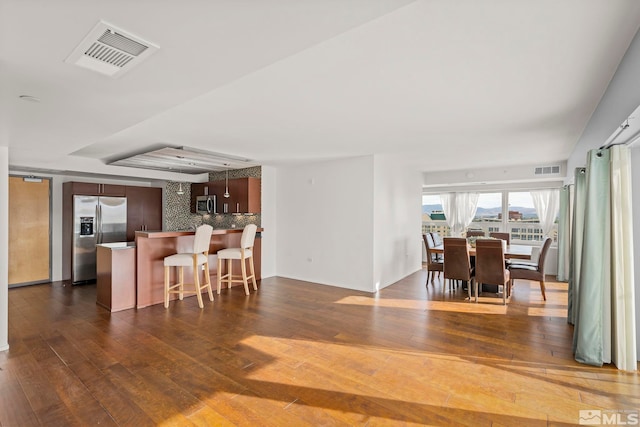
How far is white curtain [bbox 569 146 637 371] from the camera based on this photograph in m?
2.69

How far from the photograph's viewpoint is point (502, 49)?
77.0 inches

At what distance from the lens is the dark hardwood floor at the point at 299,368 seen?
2160 mm

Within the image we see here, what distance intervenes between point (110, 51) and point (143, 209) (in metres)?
6.34

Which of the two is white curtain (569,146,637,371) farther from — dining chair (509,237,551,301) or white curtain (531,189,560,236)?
white curtain (531,189,560,236)

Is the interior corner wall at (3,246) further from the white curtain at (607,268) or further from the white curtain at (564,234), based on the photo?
the white curtain at (564,234)

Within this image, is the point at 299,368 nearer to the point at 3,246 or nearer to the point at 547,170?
the point at 3,246

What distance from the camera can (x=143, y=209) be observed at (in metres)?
7.08

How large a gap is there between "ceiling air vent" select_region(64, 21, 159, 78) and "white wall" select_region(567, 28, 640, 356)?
9.05ft

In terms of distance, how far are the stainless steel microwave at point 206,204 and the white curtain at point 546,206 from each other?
759 cm

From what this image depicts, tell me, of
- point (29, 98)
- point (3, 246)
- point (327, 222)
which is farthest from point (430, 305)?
point (3, 246)

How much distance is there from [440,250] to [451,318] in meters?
2.01

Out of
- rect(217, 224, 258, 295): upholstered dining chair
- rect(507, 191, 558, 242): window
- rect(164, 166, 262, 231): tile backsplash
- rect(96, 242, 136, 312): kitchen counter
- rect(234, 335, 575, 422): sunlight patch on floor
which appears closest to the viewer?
rect(234, 335, 575, 422): sunlight patch on floor

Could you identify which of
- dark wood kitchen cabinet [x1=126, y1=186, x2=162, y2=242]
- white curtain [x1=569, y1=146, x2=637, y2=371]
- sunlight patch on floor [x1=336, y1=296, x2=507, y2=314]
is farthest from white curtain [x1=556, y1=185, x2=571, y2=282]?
dark wood kitchen cabinet [x1=126, y1=186, x2=162, y2=242]

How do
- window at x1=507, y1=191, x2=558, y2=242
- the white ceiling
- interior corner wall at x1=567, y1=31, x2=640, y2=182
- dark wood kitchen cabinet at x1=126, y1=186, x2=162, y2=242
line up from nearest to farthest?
the white ceiling
interior corner wall at x1=567, y1=31, x2=640, y2=182
dark wood kitchen cabinet at x1=126, y1=186, x2=162, y2=242
window at x1=507, y1=191, x2=558, y2=242
